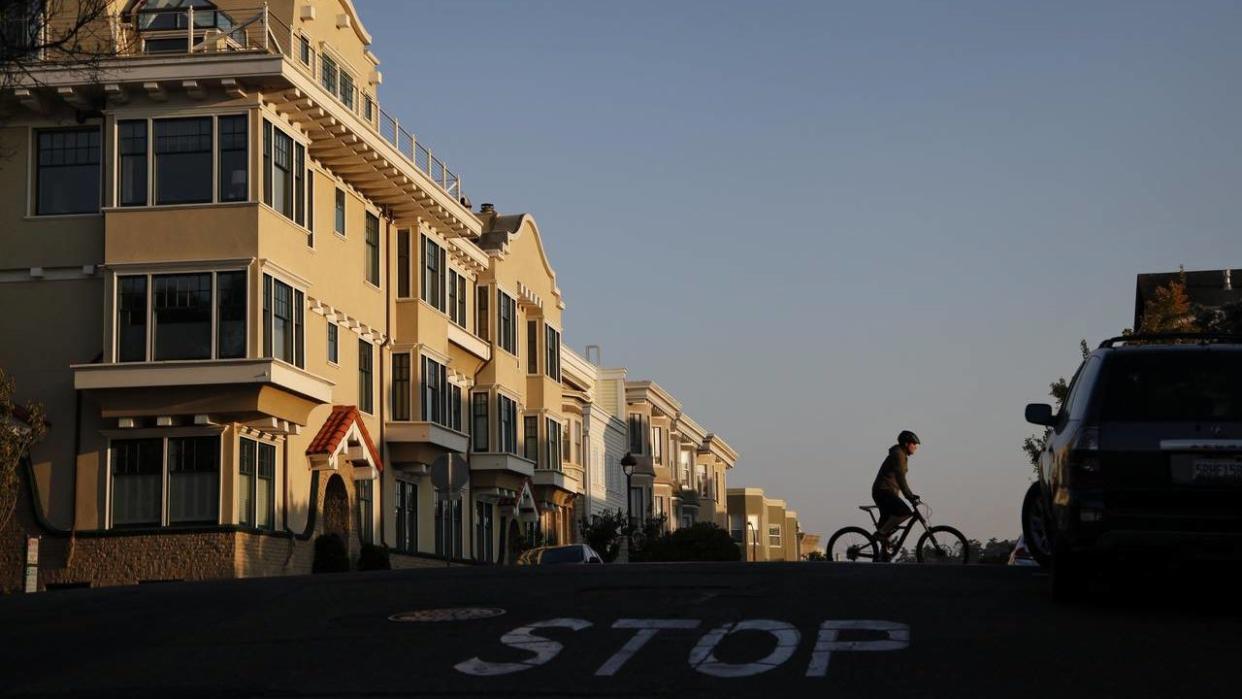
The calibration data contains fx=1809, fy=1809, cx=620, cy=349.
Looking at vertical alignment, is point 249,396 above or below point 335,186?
below

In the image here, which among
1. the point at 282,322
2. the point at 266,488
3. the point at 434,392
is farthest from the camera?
the point at 434,392

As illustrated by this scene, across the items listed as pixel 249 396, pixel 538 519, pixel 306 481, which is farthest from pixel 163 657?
pixel 538 519

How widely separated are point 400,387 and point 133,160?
10812 mm

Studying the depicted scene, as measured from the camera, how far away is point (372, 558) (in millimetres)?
41188

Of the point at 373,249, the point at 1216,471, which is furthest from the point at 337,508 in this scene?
the point at 1216,471

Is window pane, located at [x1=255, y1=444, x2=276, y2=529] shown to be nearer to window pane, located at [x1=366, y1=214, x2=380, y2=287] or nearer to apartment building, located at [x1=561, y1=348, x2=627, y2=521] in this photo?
window pane, located at [x1=366, y1=214, x2=380, y2=287]

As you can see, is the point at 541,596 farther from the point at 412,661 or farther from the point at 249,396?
the point at 249,396

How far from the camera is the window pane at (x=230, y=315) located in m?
36.0

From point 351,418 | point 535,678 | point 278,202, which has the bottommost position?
point 535,678

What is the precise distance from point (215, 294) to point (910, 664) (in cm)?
2688

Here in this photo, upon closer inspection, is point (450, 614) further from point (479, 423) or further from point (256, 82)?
point (479, 423)

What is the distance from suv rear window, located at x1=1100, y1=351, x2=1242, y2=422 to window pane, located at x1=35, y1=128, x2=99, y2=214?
27.7 meters

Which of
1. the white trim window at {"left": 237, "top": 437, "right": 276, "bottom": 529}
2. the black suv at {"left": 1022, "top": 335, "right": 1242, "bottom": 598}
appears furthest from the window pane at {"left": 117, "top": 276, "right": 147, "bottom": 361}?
the black suv at {"left": 1022, "top": 335, "right": 1242, "bottom": 598}

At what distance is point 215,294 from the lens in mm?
36031
